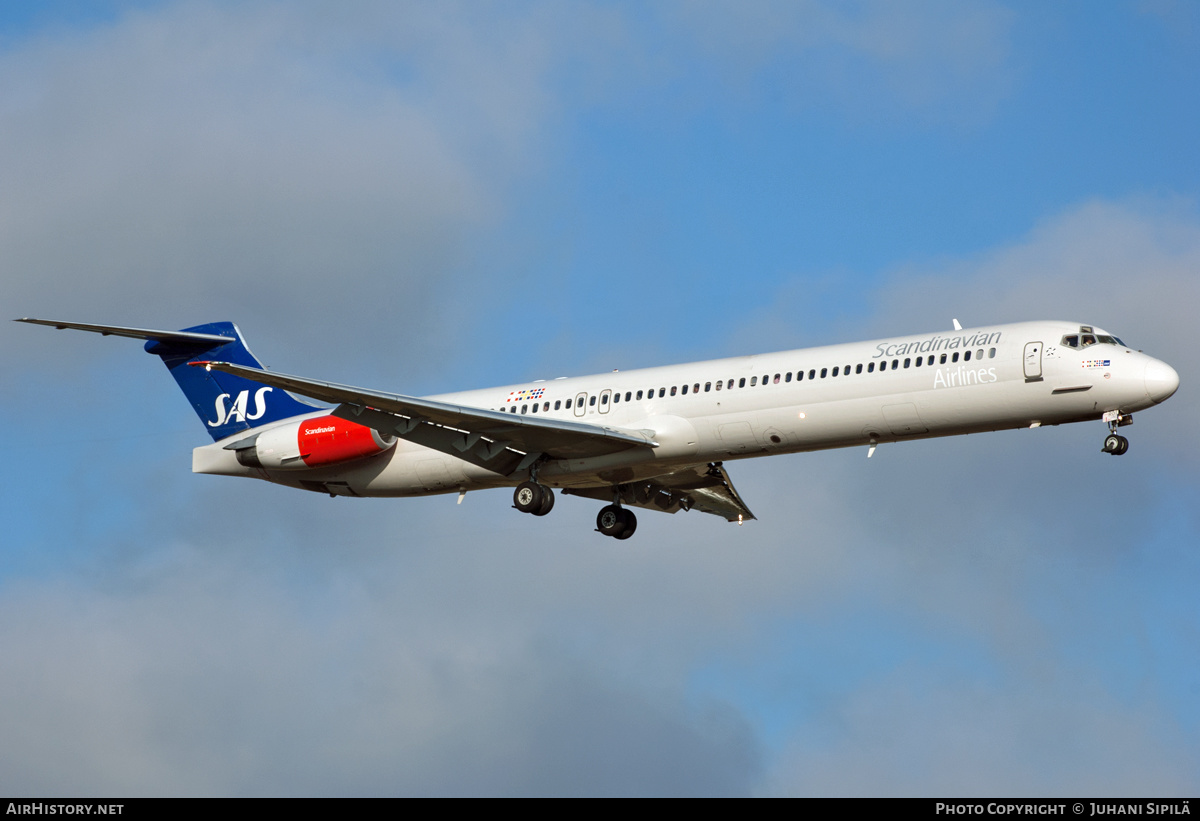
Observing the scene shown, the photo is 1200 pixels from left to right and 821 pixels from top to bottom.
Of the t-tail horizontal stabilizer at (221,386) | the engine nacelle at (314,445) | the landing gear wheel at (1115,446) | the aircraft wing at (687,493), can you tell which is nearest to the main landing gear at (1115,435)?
the landing gear wheel at (1115,446)

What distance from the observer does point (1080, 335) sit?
31219 mm

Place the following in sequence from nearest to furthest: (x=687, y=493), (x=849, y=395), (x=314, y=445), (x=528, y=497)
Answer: (x=849, y=395), (x=528, y=497), (x=314, y=445), (x=687, y=493)

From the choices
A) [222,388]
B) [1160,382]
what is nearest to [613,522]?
[222,388]

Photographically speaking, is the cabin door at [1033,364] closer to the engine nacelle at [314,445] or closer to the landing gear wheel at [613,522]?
the landing gear wheel at [613,522]

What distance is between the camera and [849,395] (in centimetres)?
3206

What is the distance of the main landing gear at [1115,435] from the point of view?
30531 millimetres

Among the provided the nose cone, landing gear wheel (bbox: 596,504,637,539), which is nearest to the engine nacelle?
landing gear wheel (bbox: 596,504,637,539)

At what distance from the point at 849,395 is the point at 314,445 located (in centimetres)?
1260

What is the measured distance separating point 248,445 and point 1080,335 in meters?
18.9

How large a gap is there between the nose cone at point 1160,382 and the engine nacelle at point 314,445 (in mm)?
16423

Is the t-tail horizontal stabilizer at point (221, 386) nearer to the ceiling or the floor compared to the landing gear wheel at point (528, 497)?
nearer to the ceiling

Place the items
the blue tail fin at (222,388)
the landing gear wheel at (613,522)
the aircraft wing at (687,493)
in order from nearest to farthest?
the aircraft wing at (687,493) → the landing gear wheel at (613,522) → the blue tail fin at (222,388)

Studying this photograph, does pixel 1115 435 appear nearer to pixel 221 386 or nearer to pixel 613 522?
pixel 613 522
